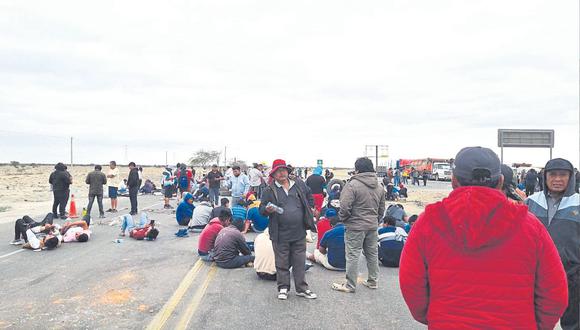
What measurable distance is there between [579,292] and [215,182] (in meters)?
14.6

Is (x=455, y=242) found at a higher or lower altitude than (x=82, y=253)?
higher

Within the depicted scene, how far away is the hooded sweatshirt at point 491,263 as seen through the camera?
2.10m

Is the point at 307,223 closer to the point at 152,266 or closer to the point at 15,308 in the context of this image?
the point at 152,266

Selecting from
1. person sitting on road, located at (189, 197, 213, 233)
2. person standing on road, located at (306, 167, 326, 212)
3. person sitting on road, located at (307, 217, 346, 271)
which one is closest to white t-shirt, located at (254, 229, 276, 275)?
person sitting on road, located at (307, 217, 346, 271)

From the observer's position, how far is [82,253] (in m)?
9.54

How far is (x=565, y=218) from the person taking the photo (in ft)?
13.5

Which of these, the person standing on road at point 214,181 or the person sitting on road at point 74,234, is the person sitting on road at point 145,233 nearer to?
the person sitting on road at point 74,234

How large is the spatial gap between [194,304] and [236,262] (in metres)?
2.24

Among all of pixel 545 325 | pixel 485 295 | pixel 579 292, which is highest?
pixel 485 295

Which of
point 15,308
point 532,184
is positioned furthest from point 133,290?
point 532,184

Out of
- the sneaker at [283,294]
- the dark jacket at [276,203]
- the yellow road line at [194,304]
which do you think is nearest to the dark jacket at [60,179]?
the yellow road line at [194,304]

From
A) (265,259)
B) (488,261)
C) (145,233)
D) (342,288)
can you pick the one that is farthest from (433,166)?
(488,261)

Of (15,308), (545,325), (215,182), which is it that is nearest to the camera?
(545,325)

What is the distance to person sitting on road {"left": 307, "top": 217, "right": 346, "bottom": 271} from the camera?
804 cm
